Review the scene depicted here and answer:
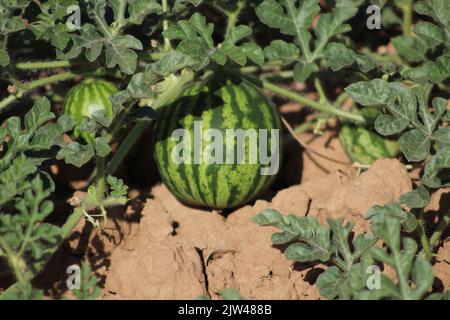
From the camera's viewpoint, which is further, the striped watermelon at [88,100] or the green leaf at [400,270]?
the striped watermelon at [88,100]

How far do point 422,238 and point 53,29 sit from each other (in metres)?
1.89

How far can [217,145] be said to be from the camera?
3.70 meters

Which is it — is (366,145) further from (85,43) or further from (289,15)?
(85,43)

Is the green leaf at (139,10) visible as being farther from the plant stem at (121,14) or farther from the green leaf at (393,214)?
the green leaf at (393,214)

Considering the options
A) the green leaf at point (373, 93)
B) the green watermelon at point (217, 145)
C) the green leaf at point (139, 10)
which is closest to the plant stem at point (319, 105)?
the green watermelon at point (217, 145)

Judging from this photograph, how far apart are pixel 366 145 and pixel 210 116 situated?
2.86ft

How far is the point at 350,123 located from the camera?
4.12m

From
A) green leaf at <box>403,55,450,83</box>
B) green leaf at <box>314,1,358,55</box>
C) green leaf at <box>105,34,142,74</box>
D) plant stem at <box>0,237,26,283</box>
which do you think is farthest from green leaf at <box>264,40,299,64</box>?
plant stem at <box>0,237,26,283</box>

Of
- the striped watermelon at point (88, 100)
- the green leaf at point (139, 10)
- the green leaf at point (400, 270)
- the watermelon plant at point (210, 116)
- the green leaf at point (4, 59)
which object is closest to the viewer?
the green leaf at point (400, 270)

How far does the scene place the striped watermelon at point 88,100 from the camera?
3742mm

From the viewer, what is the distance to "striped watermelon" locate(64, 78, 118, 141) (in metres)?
3.74
